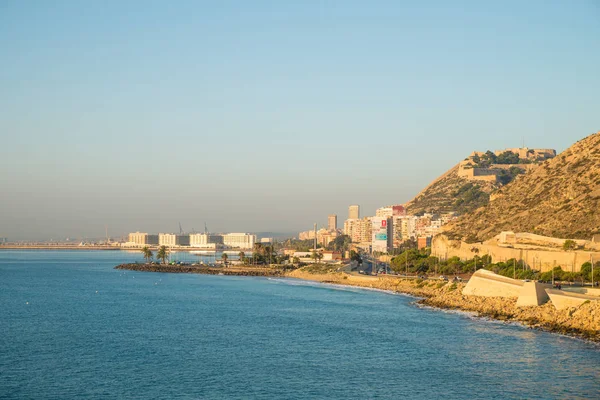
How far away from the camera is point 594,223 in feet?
275

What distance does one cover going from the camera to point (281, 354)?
43.0 meters

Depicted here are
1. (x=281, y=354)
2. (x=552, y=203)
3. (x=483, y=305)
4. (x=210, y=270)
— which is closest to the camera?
(x=281, y=354)

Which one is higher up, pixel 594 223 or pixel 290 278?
pixel 594 223

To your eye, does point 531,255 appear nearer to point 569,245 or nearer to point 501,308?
point 569,245

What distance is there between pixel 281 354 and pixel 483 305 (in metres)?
25.7

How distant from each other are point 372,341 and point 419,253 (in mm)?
71267

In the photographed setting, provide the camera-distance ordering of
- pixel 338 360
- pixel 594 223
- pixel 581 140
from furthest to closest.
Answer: pixel 581 140, pixel 594 223, pixel 338 360

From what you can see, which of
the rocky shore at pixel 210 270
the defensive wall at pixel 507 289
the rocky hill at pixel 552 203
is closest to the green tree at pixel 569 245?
the rocky hill at pixel 552 203

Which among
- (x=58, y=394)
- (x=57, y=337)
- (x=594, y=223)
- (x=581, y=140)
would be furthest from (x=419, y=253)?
(x=58, y=394)

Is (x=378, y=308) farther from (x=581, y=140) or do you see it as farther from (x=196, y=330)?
(x=581, y=140)

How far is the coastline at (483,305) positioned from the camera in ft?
160

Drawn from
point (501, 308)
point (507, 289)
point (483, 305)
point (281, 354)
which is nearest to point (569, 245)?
point (507, 289)

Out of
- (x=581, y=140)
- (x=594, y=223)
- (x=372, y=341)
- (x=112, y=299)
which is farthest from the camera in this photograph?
(x=581, y=140)

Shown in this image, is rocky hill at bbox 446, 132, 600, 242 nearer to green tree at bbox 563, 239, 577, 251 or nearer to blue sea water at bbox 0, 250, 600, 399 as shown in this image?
green tree at bbox 563, 239, 577, 251
